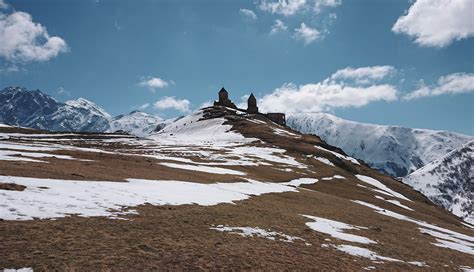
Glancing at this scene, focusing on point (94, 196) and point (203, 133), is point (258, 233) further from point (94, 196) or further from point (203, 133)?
point (203, 133)

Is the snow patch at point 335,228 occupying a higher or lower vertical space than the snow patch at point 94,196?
lower

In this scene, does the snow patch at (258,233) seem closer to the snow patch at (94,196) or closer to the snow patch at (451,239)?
the snow patch at (94,196)

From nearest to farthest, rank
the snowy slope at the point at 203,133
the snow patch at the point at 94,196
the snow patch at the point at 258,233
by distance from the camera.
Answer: the snow patch at the point at 94,196, the snow patch at the point at 258,233, the snowy slope at the point at 203,133

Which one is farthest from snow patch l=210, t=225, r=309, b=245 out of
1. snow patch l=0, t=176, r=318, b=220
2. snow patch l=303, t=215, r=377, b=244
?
snow patch l=0, t=176, r=318, b=220

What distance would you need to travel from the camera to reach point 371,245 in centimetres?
2375

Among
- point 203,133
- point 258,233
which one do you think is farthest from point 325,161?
point 258,233

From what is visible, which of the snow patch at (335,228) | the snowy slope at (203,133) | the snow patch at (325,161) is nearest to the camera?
the snow patch at (335,228)

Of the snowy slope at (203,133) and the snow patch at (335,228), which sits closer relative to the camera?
the snow patch at (335,228)

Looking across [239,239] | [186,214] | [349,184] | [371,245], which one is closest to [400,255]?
[371,245]

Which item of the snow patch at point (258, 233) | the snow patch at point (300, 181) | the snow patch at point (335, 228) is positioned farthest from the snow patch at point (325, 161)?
the snow patch at point (258, 233)


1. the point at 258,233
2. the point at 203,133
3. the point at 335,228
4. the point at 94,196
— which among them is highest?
the point at 203,133

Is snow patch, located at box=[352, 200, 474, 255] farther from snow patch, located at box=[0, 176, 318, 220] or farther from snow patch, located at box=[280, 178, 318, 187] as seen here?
snow patch, located at box=[280, 178, 318, 187]

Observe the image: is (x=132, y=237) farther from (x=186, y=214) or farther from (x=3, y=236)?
(x=186, y=214)

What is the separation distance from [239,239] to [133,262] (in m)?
6.75
